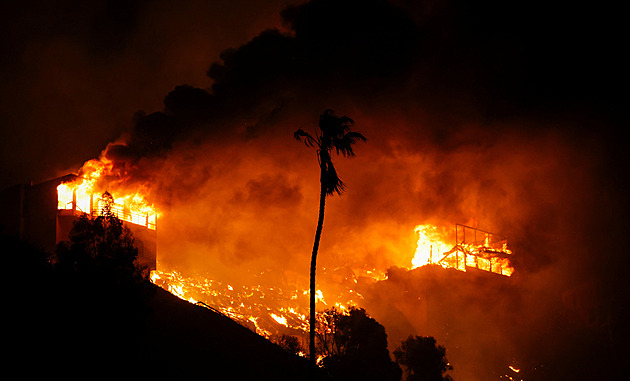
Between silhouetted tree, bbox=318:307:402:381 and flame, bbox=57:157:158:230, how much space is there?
16648 millimetres

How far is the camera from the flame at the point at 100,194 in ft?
104

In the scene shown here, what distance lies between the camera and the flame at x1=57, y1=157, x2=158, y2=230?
3183cm

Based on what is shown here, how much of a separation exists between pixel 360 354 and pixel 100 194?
21.9 metres

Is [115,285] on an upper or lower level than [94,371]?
upper

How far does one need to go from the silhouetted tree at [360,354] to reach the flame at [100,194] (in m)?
16.6

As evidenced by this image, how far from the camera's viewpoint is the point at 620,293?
4469cm

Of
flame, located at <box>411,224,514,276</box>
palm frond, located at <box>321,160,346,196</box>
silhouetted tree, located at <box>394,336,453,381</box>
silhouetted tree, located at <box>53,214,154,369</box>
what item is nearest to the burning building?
silhouetted tree, located at <box>53,214,154,369</box>

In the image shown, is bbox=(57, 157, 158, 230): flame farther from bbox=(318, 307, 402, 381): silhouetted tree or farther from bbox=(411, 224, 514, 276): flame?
bbox=(411, 224, 514, 276): flame

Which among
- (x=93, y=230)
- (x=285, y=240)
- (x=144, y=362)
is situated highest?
(x=285, y=240)

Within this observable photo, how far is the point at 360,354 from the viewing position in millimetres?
25250

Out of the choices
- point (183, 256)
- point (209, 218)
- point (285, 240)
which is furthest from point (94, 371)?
point (285, 240)

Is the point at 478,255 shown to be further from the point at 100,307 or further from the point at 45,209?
the point at 100,307

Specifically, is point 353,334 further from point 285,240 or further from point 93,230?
point 285,240

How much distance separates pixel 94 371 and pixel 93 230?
215 inches
